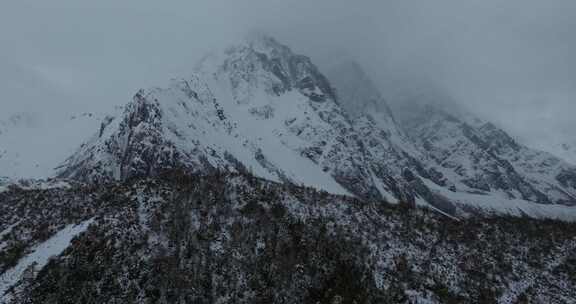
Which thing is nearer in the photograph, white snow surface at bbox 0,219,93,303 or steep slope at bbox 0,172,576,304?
white snow surface at bbox 0,219,93,303

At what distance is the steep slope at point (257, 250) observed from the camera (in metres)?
44.0

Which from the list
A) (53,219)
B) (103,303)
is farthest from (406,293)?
(53,219)

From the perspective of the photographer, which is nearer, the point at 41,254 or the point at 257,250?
the point at 41,254

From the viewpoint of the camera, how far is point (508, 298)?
162 ft

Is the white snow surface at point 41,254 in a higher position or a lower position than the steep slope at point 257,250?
lower

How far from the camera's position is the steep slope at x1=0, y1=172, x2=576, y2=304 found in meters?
44.0

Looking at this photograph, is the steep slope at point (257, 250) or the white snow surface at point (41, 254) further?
the steep slope at point (257, 250)

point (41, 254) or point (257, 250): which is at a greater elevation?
point (257, 250)

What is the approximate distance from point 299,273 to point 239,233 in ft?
28.2

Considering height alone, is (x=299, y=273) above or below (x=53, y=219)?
above

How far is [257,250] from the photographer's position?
2005 inches

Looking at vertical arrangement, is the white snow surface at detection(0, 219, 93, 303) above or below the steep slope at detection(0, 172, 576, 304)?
below

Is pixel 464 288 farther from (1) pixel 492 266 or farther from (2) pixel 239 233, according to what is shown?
(2) pixel 239 233

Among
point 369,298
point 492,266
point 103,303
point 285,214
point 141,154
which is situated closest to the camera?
point 103,303
